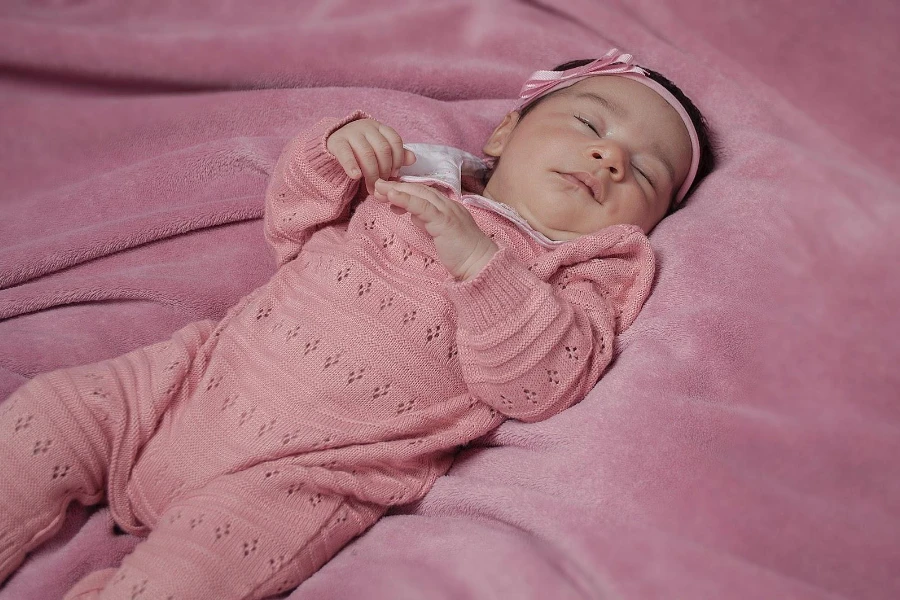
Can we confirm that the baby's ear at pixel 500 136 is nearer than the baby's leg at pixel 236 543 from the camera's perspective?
No

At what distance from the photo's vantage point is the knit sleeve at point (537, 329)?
3.62 feet

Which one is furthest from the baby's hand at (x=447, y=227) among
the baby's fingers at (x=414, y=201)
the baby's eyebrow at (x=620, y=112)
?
the baby's eyebrow at (x=620, y=112)

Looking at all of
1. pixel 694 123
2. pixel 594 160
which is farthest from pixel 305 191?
pixel 694 123

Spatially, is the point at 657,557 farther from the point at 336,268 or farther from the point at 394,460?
the point at 336,268

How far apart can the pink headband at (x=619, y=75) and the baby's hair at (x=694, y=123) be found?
0.04ft

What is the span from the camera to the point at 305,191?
4.36 feet

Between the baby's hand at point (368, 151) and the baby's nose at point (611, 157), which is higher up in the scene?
the baby's nose at point (611, 157)

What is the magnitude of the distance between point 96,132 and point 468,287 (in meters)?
0.96

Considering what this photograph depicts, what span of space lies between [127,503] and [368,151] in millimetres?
655

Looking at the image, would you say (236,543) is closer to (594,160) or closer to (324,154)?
(324,154)

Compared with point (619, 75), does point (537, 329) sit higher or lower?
lower

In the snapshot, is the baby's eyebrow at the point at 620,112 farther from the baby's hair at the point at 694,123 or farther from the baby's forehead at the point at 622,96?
the baby's hair at the point at 694,123

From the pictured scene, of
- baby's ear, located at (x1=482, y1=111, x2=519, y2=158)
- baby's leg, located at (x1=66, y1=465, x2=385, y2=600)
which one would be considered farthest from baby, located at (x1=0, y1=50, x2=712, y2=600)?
baby's ear, located at (x1=482, y1=111, x2=519, y2=158)

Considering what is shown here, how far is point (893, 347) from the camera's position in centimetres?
107
